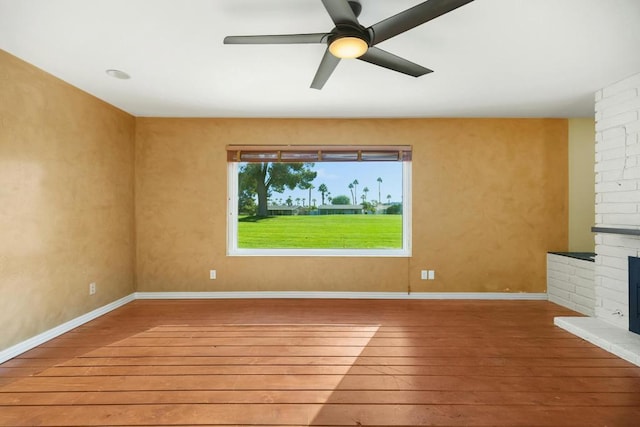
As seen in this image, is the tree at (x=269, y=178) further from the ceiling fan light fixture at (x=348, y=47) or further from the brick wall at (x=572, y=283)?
the brick wall at (x=572, y=283)

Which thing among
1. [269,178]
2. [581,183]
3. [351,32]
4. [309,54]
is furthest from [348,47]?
[581,183]

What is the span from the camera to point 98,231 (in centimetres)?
339

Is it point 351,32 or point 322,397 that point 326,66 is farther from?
point 322,397

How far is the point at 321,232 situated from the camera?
14.1 feet

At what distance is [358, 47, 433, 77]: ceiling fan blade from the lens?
1884 mm

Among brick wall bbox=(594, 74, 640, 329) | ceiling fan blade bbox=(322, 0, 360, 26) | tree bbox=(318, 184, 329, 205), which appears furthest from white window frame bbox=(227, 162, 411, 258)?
ceiling fan blade bbox=(322, 0, 360, 26)

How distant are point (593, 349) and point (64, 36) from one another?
4852 millimetres

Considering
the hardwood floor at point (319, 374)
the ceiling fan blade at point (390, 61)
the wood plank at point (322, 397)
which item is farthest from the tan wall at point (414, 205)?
the wood plank at point (322, 397)

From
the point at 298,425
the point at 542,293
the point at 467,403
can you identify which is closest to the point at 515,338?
the point at 467,403

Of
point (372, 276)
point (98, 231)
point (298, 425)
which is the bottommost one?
point (298, 425)

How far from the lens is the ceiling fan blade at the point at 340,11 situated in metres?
1.48

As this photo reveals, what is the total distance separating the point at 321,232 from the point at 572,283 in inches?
123

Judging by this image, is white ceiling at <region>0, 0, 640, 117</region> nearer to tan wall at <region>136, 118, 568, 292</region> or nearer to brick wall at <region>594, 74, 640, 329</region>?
brick wall at <region>594, 74, 640, 329</region>

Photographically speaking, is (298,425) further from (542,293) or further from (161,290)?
(542,293)
